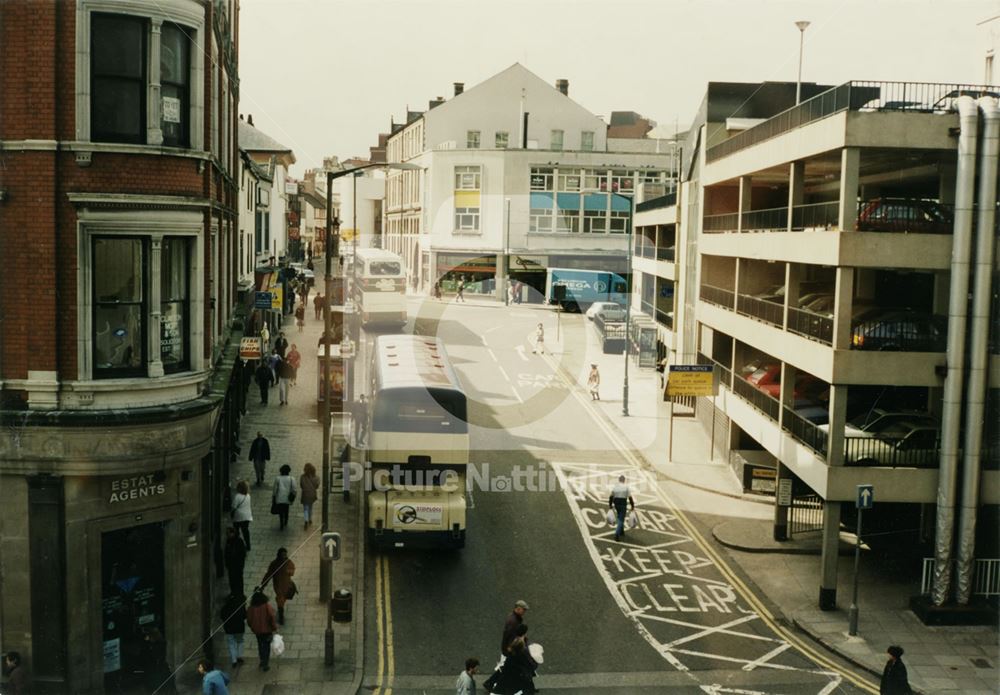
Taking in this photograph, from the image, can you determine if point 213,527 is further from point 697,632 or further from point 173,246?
point 697,632

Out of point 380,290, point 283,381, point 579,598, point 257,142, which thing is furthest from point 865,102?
point 257,142

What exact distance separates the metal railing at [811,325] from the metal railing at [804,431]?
1.93 meters

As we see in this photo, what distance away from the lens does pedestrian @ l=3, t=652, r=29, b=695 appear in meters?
13.3

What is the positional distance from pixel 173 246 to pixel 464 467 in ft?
27.8

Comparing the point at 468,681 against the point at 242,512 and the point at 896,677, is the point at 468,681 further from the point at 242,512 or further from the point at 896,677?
the point at 242,512

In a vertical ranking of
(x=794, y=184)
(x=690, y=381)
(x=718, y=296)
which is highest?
(x=794, y=184)

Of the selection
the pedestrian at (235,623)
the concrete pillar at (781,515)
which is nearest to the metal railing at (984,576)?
the concrete pillar at (781,515)

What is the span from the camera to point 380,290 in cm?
5262

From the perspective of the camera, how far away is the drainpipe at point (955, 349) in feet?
61.2

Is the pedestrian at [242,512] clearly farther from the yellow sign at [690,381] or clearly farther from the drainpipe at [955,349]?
the drainpipe at [955,349]

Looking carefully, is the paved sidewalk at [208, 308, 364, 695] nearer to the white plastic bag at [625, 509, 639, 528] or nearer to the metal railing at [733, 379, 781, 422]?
the white plastic bag at [625, 509, 639, 528]

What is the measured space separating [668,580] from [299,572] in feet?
26.9

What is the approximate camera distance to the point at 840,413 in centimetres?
1980

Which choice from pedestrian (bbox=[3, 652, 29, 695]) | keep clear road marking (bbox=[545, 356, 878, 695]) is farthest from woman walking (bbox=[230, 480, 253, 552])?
keep clear road marking (bbox=[545, 356, 878, 695])
